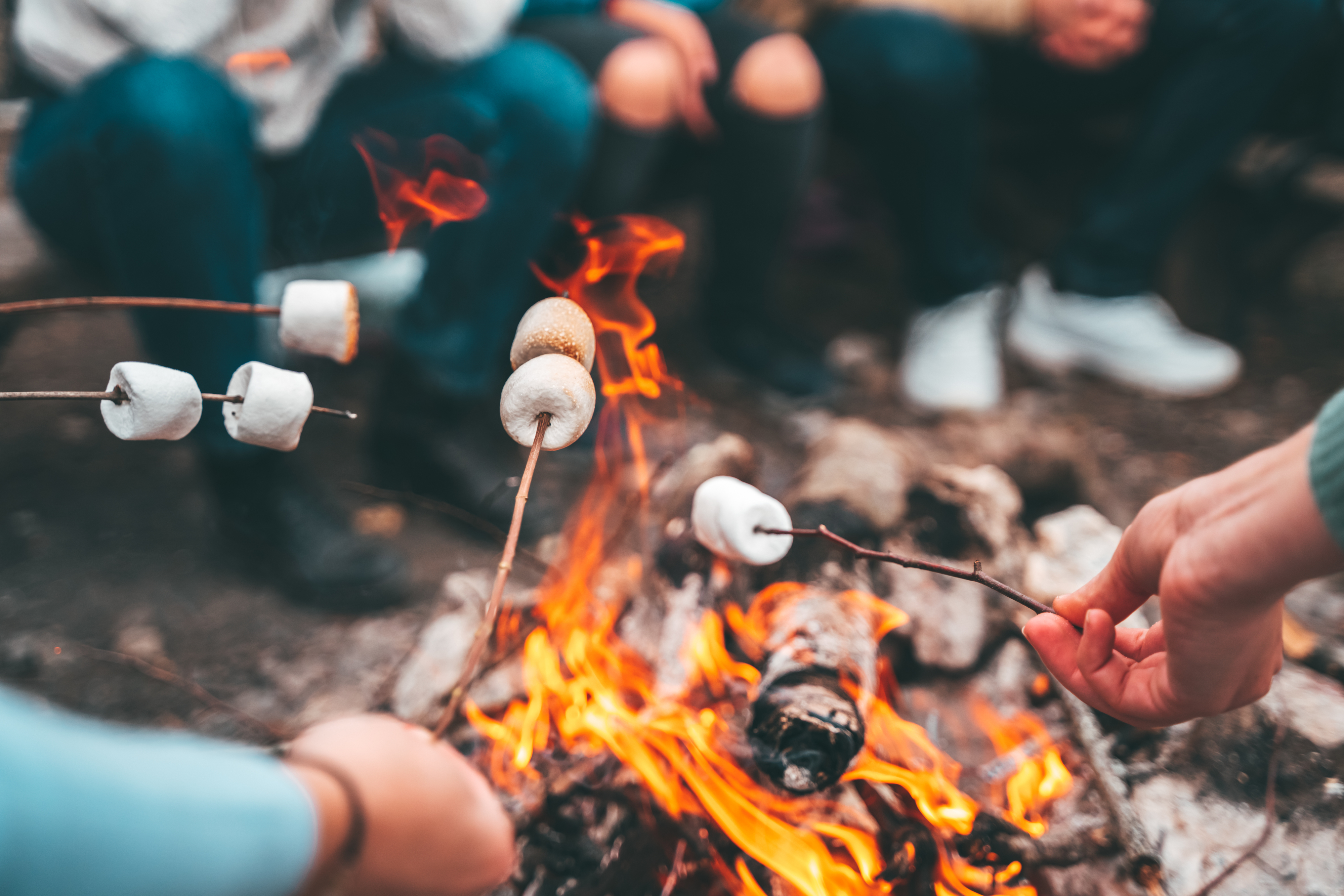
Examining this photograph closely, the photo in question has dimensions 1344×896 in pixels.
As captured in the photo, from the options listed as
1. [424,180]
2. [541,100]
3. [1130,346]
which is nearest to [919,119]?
[1130,346]

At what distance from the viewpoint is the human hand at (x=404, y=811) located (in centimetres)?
67

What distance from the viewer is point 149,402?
0.93 metres

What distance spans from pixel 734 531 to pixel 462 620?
66cm

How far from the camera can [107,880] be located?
20.6 inches

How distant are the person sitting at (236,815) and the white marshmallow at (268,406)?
42 cm

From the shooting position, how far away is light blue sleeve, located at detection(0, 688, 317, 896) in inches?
20.1

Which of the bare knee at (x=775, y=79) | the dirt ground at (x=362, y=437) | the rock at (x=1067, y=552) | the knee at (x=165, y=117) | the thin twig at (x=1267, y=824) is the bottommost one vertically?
the dirt ground at (x=362, y=437)

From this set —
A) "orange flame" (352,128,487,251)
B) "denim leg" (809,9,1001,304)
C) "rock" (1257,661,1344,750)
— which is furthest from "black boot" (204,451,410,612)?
"denim leg" (809,9,1001,304)

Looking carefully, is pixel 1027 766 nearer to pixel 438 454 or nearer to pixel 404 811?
pixel 404 811

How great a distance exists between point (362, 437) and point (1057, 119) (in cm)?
253

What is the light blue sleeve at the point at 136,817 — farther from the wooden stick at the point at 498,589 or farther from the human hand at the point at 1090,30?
the human hand at the point at 1090,30

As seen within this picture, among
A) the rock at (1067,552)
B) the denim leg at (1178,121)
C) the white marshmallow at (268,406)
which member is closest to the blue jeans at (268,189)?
the white marshmallow at (268,406)

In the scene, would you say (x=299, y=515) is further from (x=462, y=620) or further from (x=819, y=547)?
(x=819, y=547)

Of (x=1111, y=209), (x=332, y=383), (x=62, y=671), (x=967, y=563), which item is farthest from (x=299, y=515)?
(x=1111, y=209)
